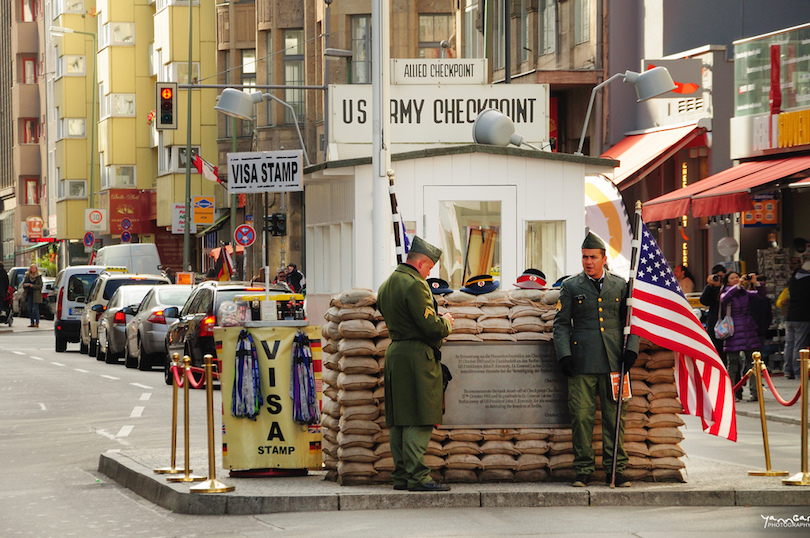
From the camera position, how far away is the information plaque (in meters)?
11.6

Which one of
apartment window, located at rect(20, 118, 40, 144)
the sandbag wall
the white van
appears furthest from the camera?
apartment window, located at rect(20, 118, 40, 144)

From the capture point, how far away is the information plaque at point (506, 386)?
11.6 meters

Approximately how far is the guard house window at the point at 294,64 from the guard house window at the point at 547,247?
3536 cm

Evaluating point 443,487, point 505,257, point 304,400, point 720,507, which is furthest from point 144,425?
point 720,507

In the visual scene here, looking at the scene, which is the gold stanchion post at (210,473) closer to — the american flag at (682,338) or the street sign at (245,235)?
the american flag at (682,338)

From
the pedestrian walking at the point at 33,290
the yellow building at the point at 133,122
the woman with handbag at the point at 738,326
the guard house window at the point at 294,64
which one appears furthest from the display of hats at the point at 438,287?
the yellow building at the point at 133,122

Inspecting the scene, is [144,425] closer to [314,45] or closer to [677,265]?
[677,265]

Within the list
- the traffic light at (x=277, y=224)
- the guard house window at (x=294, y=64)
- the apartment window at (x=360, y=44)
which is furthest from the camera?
the guard house window at (x=294, y=64)

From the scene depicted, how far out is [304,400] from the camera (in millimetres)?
11828

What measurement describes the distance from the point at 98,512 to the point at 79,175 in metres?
71.5

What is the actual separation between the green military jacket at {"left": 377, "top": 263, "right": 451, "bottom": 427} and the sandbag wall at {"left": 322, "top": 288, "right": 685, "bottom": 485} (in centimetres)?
46

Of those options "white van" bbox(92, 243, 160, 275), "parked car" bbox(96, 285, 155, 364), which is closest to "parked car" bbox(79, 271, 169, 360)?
"parked car" bbox(96, 285, 155, 364)

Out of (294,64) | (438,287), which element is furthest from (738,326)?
(294,64)

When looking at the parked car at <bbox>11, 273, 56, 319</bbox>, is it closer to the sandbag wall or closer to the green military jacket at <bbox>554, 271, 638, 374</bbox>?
the sandbag wall
